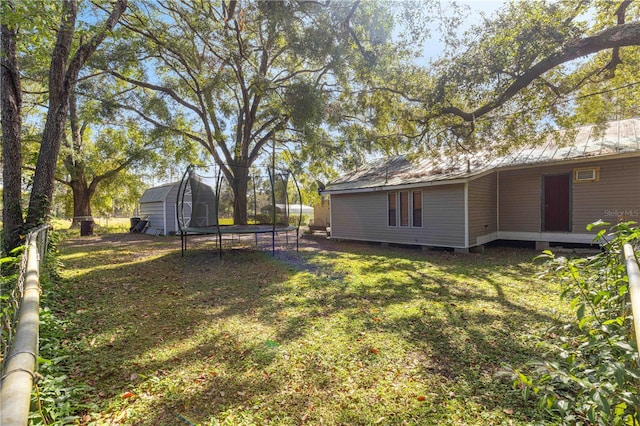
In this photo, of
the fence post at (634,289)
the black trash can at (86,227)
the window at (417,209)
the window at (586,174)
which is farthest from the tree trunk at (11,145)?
the window at (586,174)

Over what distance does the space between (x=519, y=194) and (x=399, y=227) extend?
12.9ft

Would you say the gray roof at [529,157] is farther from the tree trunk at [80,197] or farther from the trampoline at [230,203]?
the tree trunk at [80,197]

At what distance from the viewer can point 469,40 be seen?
7676 mm

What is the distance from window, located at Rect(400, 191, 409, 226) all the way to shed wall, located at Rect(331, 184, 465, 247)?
0.85 feet

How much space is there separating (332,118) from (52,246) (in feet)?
30.8

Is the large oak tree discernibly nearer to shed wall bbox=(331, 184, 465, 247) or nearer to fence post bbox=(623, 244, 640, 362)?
shed wall bbox=(331, 184, 465, 247)

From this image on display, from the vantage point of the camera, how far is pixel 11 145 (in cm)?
605

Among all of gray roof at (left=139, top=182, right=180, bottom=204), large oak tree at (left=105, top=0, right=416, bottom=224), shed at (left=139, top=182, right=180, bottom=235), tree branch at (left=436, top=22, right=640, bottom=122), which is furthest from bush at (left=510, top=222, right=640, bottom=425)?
gray roof at (left=139, top=182, right=180, bottom=204)

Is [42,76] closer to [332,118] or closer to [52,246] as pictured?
[52,246]

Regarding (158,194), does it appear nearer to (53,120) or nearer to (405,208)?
(53,120)

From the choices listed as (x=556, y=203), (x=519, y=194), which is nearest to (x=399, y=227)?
(x=519, y=194)

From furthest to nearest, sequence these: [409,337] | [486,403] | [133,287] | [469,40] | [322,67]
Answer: [322,67] → [469,40] → [133,287] → [409,337] → [486,403]

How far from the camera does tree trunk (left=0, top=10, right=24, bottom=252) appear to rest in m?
5.88

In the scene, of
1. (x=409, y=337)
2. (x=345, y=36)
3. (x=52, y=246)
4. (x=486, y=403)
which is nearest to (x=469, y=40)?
(x=345, y=36)
